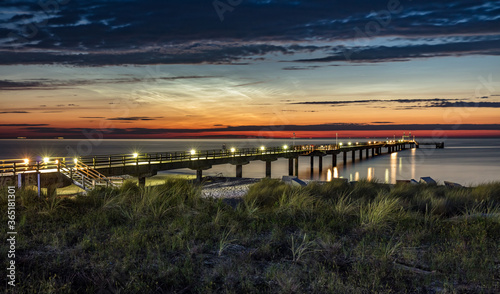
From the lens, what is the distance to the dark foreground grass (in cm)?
595

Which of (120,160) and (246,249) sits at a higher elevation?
(120,160)

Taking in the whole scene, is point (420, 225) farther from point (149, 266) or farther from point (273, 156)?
point (273, 156)

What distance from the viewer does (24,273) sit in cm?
630

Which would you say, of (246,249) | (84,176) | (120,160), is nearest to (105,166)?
(120,160)

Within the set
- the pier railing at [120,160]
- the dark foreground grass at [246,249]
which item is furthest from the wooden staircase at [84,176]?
the dark foreground grass at [246,249]

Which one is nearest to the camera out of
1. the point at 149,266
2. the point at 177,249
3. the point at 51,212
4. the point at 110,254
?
the point at 149,266

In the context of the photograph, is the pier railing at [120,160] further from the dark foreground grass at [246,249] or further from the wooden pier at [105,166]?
the dark foreground grass at [246,249]

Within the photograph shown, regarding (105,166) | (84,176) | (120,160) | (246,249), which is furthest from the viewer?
(120,160)

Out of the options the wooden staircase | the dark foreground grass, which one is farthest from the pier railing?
the dark foreground grass

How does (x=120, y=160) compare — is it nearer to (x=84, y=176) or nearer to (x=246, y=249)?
(x=84, y=176)

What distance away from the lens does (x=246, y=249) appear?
309 inches

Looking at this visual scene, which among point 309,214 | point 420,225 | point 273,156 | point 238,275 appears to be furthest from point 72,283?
point 273,156

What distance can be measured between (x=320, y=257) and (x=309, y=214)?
3.55 meters

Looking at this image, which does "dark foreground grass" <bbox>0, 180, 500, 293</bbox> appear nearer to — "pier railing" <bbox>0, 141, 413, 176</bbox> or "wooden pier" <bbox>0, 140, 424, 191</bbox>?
"wooden pier" <bbox>0, 140, 424, 191</bbox>
